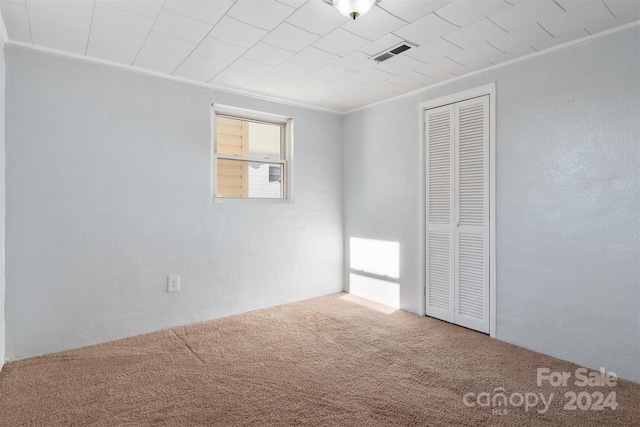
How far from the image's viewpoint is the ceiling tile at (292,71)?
2.94 meters

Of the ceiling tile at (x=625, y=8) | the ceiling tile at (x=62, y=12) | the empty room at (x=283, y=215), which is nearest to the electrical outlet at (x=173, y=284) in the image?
the empty room at (x=283, y=215)

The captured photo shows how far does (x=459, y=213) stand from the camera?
129 inches

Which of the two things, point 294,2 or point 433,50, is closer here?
point 294,2

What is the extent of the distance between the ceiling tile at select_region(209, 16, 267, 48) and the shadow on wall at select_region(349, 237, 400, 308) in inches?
97.3

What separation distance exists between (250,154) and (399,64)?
1800mm

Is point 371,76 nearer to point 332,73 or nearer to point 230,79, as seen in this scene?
point 332,73

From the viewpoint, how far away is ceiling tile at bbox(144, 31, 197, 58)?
96.2 inches

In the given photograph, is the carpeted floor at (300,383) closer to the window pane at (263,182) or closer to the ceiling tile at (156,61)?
the window pane at (263,182)

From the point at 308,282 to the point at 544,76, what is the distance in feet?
9.96

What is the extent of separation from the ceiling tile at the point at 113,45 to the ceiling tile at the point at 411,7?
1.71m

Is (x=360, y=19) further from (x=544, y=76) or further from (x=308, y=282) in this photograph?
(x=308, y=282)

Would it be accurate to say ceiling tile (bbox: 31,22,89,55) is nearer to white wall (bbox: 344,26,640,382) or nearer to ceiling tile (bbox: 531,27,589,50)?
white wall (bbox: 344,26,640,382)

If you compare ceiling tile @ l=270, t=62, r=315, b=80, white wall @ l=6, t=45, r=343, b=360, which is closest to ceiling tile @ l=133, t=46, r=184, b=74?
white wall @ l=6, t=45, r=343, b=360

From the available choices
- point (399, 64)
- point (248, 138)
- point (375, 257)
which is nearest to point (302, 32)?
point (399, 64)
